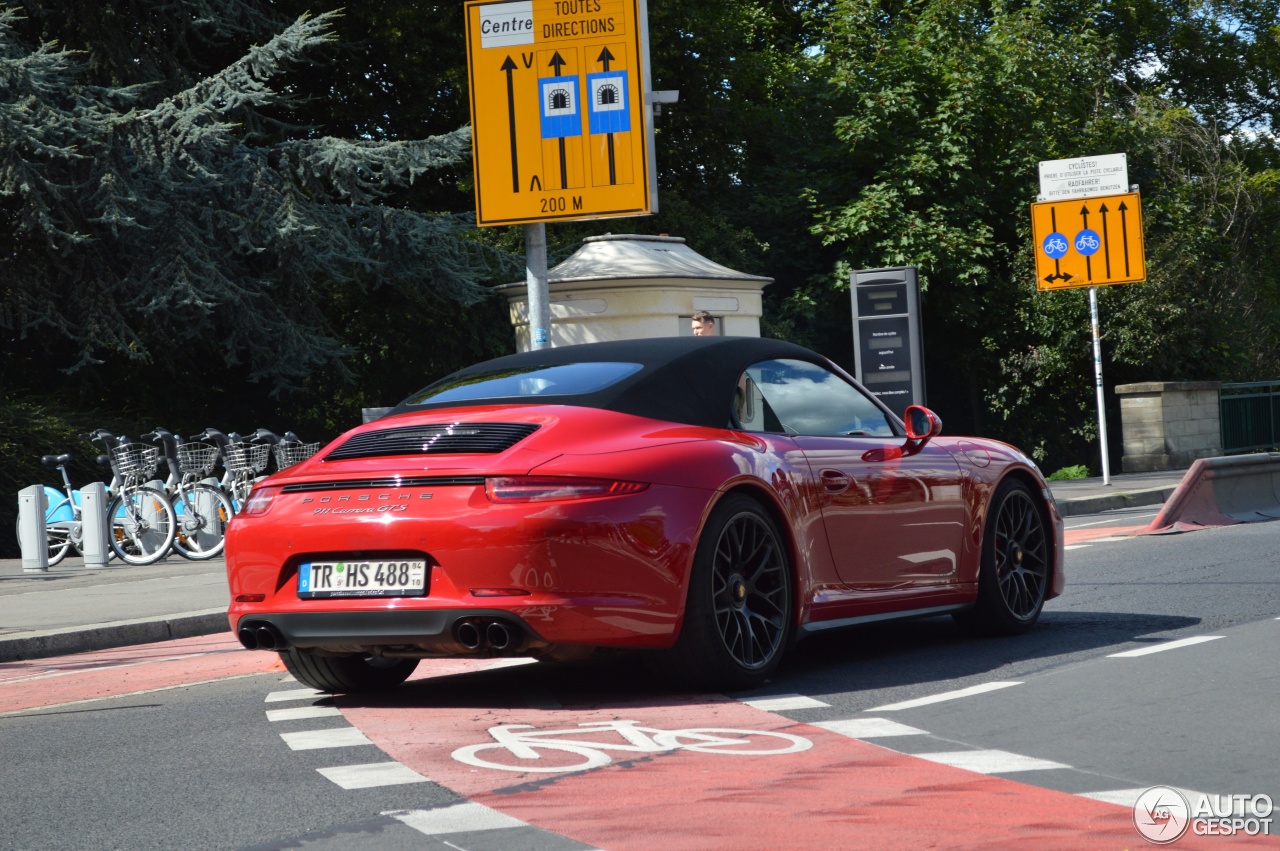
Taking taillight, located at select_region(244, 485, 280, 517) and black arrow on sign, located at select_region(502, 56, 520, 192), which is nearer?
taillight, located at select_region(244, 485, 280, 517)

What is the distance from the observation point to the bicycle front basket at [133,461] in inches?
661

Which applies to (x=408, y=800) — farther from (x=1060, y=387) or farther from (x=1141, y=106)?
(x=1141, y=106)

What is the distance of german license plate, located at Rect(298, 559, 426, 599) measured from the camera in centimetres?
623

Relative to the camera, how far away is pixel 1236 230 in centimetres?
3953

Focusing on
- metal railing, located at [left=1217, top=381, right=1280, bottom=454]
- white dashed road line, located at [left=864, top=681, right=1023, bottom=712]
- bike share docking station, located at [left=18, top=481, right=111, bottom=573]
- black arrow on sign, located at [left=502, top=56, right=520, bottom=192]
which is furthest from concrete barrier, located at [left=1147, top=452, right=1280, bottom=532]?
metal railing, located at [left=1217, top=381, right=1280, bottom=454]

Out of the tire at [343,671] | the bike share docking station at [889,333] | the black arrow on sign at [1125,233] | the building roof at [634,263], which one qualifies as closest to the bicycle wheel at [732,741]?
the tire at [343,671]

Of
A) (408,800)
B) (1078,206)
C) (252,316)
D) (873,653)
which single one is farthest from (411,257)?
(408,800)

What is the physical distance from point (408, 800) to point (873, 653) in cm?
358

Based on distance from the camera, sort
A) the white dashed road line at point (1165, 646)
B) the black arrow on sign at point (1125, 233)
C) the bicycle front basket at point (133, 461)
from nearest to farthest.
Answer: the white dashed road line at point (1165, 646) → the bicycle front basket at point (133, 461) → the black arrow on sign at point (1125, 233)

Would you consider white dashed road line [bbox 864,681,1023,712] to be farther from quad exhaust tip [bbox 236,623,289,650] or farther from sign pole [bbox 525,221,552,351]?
sign pole [bbox 525,221,552,351]

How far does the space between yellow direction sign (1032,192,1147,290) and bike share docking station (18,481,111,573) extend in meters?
11.8

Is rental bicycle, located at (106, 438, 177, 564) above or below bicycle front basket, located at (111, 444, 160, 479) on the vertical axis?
below

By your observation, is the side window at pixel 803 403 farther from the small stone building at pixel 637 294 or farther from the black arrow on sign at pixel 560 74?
the small stone building at pixel 637 294

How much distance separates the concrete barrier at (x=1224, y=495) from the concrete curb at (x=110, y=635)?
8.90m
